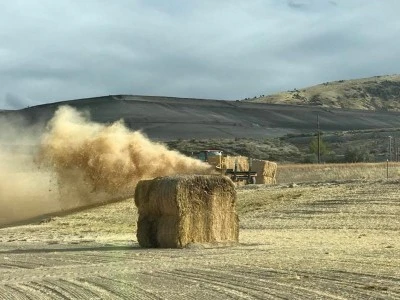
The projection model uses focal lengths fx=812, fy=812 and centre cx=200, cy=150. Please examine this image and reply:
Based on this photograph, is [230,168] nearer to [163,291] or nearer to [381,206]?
[381,206]

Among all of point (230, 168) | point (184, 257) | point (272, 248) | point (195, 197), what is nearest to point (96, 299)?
point (184, 257)

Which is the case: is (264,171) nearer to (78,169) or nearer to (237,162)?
(237,162)

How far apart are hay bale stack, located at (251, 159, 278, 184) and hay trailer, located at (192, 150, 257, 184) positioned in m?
0.34

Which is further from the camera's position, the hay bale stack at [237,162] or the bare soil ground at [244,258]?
the hay bale stack at [237,162]

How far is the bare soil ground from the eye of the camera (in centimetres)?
1181

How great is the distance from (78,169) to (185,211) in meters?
17.2

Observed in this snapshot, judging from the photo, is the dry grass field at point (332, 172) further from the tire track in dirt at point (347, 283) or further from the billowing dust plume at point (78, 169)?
the tire track in dirt at point (347, 283)

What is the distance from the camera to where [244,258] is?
1628 cm

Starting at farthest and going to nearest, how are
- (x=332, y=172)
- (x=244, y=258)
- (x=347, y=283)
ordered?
(x=332, y=172) < (x=244, y=258) < (x=347, y=283)

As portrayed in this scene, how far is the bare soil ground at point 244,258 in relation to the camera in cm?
1181

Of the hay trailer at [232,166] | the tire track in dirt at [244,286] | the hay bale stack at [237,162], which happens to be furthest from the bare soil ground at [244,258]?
the hay bale stack at [237,162]

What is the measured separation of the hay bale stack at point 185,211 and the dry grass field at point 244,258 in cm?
48

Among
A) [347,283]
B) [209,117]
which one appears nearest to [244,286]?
[347,283]

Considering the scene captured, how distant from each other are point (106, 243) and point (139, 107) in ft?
219
